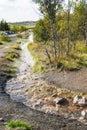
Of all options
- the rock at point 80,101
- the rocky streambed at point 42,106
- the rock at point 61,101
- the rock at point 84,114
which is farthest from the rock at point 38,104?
the rock at point 84,114

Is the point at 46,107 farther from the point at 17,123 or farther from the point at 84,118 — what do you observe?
the point at 17,123

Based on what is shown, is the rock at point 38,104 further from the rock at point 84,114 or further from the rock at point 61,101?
the rock at point 84,114

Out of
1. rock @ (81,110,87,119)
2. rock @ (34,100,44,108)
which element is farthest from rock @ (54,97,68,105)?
rock @ (81,110,87,119)

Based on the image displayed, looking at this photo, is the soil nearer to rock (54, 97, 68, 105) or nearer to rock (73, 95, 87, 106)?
rock (73, 95, 87, 106)

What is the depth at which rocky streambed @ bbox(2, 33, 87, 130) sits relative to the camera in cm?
2027

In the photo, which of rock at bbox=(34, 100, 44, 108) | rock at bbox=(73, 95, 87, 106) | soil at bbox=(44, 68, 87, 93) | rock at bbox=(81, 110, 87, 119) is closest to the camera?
rock at bbox=(81, 110, 87, 119)

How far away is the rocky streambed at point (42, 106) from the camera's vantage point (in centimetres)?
2027

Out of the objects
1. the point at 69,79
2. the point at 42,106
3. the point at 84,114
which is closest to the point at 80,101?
the point at 84,114

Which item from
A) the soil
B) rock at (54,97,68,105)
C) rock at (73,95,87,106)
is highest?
rock at (73,95,87,106)

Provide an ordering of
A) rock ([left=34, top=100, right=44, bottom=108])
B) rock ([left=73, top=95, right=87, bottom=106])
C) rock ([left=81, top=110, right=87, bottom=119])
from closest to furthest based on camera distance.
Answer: rock ([left=81, top=110, right=87, bottom=119]) < rock ([left=73, top=95, right=87, bottom=106]) < rock ([left=34, top=100, right=44, bottom=108])

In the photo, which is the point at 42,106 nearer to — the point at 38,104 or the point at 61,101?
the point at 38,104

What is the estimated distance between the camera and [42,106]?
24.9 metres

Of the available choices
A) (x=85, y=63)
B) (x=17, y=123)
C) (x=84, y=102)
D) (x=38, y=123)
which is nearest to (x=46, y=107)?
(x=84, y=102)

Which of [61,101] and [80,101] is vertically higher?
[80,101]
